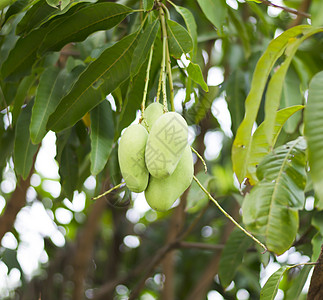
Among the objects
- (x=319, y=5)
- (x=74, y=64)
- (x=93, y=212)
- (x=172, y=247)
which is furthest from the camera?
(x=93, y=212)

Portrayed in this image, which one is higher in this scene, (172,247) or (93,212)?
(172,247)

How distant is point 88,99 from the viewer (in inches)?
30.4

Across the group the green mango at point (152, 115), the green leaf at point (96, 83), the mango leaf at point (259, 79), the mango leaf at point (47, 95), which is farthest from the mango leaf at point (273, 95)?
the mango leaf at point (47, 95)

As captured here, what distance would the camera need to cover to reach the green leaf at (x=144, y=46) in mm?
723

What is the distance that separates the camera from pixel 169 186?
22.5 inches

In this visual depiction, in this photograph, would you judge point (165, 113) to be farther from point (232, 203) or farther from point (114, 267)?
point (114, 267)

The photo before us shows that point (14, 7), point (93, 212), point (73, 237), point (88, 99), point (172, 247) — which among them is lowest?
point (73, 237)

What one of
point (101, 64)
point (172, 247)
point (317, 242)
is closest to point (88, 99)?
point (101, 64)

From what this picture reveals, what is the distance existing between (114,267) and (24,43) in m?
1.40

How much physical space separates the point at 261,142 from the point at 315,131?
0.86ft

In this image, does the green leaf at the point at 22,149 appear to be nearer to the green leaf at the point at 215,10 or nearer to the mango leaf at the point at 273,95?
the green leaf at the point at 215,10

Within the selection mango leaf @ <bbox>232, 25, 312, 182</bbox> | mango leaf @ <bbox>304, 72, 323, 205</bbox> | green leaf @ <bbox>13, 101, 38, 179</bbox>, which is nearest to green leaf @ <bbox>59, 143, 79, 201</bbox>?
green leaf @ <bbox>13, 101, 38, 179</bbox>

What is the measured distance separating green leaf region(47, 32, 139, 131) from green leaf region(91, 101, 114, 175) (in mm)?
82

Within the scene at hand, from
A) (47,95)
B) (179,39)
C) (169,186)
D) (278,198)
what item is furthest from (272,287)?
(47,95)
